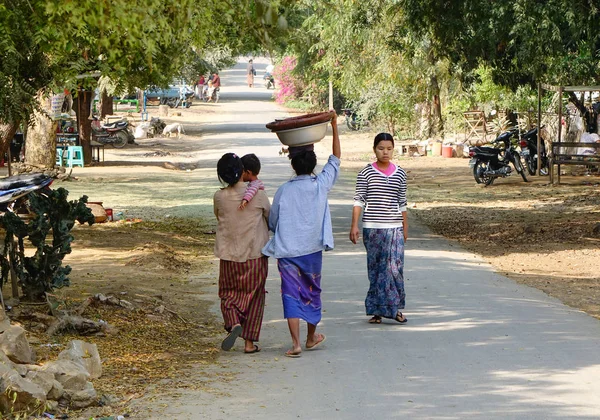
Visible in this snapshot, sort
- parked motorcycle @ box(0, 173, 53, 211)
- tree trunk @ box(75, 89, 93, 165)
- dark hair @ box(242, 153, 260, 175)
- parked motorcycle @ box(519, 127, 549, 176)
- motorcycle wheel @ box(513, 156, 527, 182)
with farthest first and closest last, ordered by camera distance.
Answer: tree trunk @ box(75, 89, 93, 165), parked motorcycle @ box(519, 127, 549, 176), motorcycle wheel @ box(513, 156, 527, 182), parked motorcycle @ box(0, 173, 53, 211), dark hair @ box(242, 153, 260, 175)

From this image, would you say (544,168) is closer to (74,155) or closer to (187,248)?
(74,155)

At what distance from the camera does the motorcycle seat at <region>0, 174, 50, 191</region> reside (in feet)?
31.6

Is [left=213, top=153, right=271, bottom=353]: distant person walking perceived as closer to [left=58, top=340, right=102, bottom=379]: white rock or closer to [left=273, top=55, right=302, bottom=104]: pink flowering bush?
[left=58, top=340, right=102, bottom=379]: white rock

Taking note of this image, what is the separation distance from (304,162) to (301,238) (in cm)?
59

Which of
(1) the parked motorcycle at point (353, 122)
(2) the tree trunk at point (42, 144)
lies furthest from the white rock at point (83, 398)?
(1) the parked motorcycle at point (353, 122)

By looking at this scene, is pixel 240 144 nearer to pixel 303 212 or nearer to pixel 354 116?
pixel 354 116

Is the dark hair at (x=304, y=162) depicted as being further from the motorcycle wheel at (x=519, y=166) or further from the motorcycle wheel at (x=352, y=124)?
the motorcycle wheel at (x=352, y=124)

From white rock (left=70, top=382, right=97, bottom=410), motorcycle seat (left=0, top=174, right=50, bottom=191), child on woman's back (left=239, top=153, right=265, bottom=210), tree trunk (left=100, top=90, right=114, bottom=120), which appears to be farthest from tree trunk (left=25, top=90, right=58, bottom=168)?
white rock (left=70, top=382, right=97, bottom=410)

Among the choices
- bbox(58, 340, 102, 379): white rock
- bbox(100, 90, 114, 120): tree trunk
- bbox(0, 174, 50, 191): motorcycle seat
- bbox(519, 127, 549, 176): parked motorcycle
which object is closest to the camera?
bbox(58, 340, 102, 379): white rock

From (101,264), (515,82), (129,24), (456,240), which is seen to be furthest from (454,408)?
(515,82)

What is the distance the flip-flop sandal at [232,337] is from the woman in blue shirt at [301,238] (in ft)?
1.27

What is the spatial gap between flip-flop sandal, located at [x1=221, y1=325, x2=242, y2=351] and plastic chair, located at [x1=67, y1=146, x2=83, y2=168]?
22.1 metres

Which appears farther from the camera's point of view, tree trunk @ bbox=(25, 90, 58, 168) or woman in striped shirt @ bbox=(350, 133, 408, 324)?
tree trunk @ bbox=(25, 90, 58, 168)

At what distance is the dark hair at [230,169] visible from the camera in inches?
310
